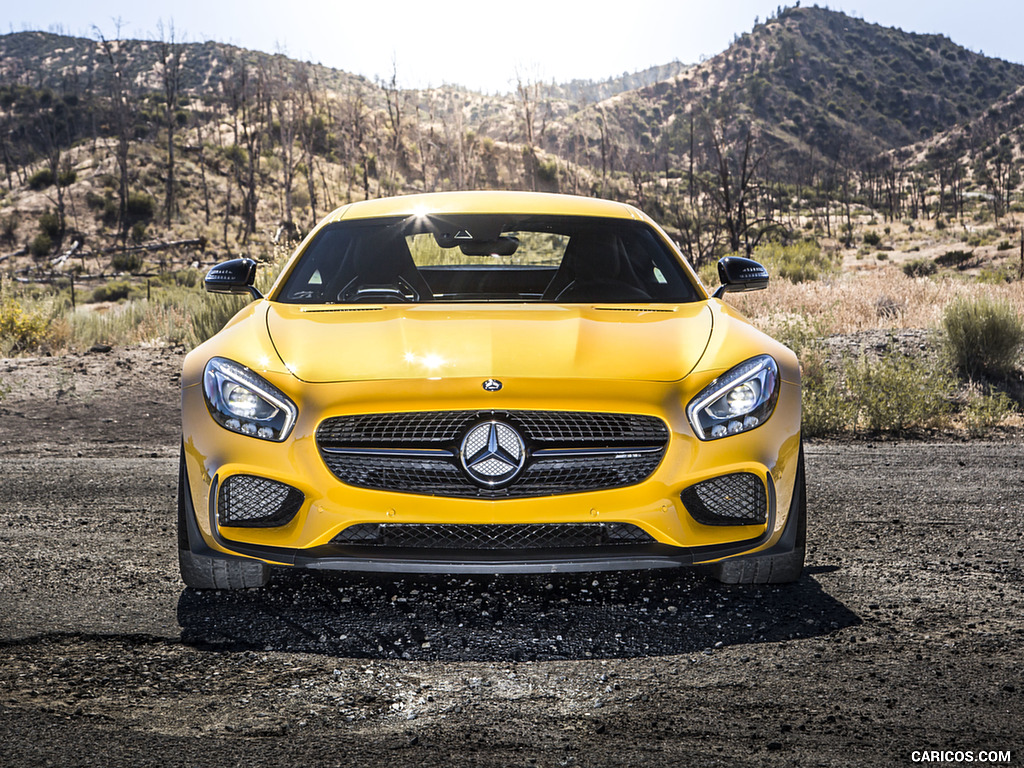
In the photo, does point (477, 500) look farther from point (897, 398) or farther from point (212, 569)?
point (897, 398)

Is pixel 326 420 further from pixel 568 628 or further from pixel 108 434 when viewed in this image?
pixel 108 434

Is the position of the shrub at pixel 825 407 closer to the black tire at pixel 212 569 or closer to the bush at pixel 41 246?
the black tire at pixel 212 569

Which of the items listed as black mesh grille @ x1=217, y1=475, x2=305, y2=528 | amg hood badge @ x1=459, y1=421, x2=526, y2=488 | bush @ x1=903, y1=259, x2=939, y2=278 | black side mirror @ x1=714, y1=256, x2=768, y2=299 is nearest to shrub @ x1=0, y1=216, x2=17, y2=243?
bush @ x1=903, y1=259, x2=939, y2=278

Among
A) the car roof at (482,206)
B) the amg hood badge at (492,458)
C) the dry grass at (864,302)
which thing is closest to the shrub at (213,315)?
the dry grass at (864,302)

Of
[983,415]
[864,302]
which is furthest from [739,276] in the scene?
[864,302]

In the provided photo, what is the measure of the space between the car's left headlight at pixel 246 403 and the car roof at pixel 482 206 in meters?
1.71

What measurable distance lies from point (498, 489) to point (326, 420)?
0.64 meters

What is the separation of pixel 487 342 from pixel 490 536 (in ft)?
2.41

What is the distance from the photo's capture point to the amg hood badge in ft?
10.3

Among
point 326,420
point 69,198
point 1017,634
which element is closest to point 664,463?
point 326,420

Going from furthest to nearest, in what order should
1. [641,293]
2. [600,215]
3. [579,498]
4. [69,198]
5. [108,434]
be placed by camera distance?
[69,198] < [108,434] < [600,215] < [641,293] < [579,498]

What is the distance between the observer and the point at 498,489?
3.14 metres

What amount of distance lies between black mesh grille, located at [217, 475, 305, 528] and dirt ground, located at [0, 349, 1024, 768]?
400mm

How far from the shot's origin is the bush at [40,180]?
5309cm
